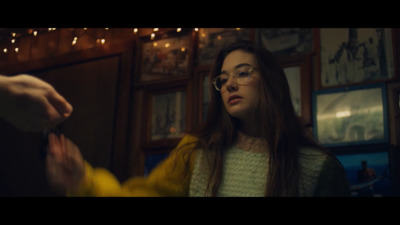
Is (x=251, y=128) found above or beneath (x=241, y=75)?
beneath

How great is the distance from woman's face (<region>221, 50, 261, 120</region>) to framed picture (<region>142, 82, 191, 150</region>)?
10.5 inches

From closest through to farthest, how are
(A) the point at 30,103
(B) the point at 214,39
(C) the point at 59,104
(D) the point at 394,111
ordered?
(A) the point at 30,103 → (C) the point at 59,104 → (D) the point at 394,111 → (B) the point at 214,39

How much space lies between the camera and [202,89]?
57.2 inches

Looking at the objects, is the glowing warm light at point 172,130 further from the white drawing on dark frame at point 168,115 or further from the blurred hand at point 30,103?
the blurred hand at point 30,103

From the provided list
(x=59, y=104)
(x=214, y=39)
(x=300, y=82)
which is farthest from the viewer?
(x=214, y=39)

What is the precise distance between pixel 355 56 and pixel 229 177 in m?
0.51

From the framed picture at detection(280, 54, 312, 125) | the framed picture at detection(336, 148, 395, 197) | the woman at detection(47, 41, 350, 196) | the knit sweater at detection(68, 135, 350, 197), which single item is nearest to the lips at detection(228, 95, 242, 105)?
the woman at detection(47, 41, 350, 196)

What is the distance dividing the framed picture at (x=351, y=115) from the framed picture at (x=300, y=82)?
0.02m

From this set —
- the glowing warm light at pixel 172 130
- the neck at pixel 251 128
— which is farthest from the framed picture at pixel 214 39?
the neck at pixel 251 128

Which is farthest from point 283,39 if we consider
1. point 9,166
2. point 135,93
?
point 9,166

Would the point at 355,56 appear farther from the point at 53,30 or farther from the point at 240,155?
the point at 53,30

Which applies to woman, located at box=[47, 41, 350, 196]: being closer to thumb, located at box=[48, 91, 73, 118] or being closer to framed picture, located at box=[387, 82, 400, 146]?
thumb, located at box=[48, 91, 73, 118]

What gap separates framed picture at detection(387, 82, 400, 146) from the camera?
48.9 inches

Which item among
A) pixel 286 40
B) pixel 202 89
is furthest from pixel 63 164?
pixel 286 40
